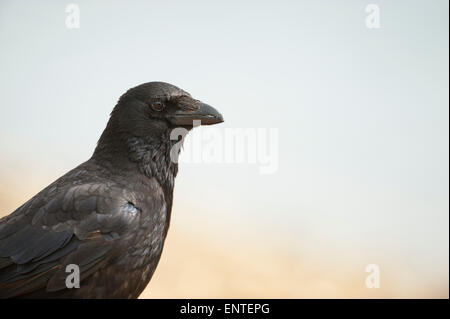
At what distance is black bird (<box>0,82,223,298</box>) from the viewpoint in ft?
12.1

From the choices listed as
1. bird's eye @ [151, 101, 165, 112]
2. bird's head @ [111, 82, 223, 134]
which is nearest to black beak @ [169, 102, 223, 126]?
bird's head @ [111, 82, 223, 134]

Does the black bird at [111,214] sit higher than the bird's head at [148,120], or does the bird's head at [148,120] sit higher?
the bird's head at [148,120]

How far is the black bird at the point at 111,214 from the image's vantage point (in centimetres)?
370

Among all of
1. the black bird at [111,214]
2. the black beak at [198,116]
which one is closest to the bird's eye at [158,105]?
the black bird at [111,214]

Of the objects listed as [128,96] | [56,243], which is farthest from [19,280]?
[128,96]

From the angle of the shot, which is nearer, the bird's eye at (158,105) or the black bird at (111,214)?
the black bird at (111,214)

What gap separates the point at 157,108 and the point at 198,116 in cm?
37

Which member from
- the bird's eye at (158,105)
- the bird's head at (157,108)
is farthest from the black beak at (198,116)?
the bird's eye at (158,105)

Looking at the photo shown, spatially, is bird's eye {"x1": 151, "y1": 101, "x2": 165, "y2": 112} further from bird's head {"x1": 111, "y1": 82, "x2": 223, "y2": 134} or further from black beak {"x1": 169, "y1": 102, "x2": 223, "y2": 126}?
black beak {"x1": 169, "y1": 102, "x2": 223, "y2": 126}

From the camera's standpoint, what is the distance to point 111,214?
12.7 feet

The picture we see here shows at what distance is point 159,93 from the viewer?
4344 mm

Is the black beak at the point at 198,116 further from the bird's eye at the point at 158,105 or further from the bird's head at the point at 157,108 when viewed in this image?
the bird's eye at the point at 158,105

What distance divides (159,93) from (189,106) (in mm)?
289
